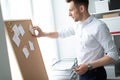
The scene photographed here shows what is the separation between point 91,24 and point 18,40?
64cm

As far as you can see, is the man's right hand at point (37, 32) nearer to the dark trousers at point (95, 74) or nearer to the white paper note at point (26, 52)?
the white paper note at point (26, 52)

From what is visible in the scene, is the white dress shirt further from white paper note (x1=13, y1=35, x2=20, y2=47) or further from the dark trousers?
white paper note (x1=13, y1=35, x2=20, y2=47)

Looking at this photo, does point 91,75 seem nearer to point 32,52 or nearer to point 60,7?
point 32,52

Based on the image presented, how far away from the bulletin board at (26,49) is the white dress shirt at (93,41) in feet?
1.37

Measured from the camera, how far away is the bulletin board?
1.64 m

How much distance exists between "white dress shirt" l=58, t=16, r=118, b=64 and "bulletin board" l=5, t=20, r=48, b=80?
417 millimetres

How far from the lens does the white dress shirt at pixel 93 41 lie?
1.68 metres

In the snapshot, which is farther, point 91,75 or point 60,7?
point 60,7

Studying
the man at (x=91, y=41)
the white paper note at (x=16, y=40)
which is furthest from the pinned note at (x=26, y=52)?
the man at (x=91, y=41)

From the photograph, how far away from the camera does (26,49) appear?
1811 millimetres

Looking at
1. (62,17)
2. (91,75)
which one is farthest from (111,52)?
(62,17)

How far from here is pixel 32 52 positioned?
1921 mm

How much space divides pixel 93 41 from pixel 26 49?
593mm

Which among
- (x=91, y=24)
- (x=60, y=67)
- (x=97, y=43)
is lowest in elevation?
(x=60, y=67)
